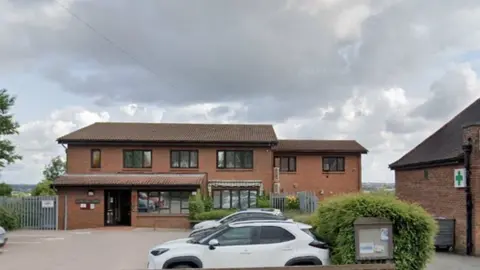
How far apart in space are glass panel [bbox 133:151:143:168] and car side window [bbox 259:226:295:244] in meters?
27.6

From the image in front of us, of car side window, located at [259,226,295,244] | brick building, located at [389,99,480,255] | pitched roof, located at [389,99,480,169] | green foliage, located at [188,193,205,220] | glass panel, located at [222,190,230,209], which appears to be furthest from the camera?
glass panel, located at [222,190,230,209]

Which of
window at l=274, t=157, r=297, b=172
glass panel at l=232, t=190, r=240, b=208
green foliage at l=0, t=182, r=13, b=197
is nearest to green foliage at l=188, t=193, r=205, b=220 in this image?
glass panel at l=232, t=190, r=240, b=208

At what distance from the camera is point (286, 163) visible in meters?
44.5

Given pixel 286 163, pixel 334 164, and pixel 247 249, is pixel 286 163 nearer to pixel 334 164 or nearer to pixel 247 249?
pixel 334 164

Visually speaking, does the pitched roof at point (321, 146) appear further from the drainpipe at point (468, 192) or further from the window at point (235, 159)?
the drainpipe at point (468, 192)

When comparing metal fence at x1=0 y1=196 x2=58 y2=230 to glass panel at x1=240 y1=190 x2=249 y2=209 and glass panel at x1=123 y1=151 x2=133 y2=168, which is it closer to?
glass panel at x1=123 y1=151 x2=133 y2=168

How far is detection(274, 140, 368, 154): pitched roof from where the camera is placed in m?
44.0

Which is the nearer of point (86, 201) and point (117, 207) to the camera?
point (86, 201)

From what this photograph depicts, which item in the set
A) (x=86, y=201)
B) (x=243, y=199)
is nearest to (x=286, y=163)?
(x=243, y=199)

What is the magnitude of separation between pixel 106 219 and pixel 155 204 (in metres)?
3.37

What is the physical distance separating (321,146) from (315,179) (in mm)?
2692

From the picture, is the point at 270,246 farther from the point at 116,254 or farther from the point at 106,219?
the point at 106,219

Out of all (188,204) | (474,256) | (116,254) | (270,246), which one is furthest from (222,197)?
(270,246)

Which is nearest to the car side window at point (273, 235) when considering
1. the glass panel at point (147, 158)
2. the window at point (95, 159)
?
the glass panel at point (147, 158)
